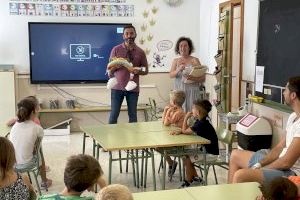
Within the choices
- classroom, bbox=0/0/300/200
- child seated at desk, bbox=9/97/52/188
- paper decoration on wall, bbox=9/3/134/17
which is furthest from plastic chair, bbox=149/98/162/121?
child seated at desk, bbox=9/97/52/188

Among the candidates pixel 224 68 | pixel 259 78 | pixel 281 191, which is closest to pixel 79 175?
pixel 281 191

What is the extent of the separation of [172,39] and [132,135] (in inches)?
153

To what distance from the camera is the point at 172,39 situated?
24.6 feet

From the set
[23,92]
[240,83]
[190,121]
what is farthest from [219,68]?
[23,92]

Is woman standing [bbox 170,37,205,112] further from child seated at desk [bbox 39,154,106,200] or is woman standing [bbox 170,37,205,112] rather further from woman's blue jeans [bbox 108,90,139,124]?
child seated at desk [bbox 39,154,106,200]

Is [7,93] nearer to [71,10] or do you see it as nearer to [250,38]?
[71,10]

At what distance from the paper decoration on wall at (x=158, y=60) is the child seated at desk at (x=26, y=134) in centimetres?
378

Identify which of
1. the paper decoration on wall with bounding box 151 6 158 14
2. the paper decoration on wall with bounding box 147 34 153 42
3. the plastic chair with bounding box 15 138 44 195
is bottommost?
the plastic chair with bounding box 15 138 44 195

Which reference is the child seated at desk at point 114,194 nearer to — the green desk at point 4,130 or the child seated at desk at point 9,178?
the child seated at desk at point 9,178

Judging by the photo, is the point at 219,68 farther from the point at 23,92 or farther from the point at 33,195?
the point at 33,195

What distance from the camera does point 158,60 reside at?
747 centimetres

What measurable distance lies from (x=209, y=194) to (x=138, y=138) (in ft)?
5.25

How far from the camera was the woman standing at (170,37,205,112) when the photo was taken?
5.37 meters

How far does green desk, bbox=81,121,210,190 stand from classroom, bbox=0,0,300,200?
0.01 metres
